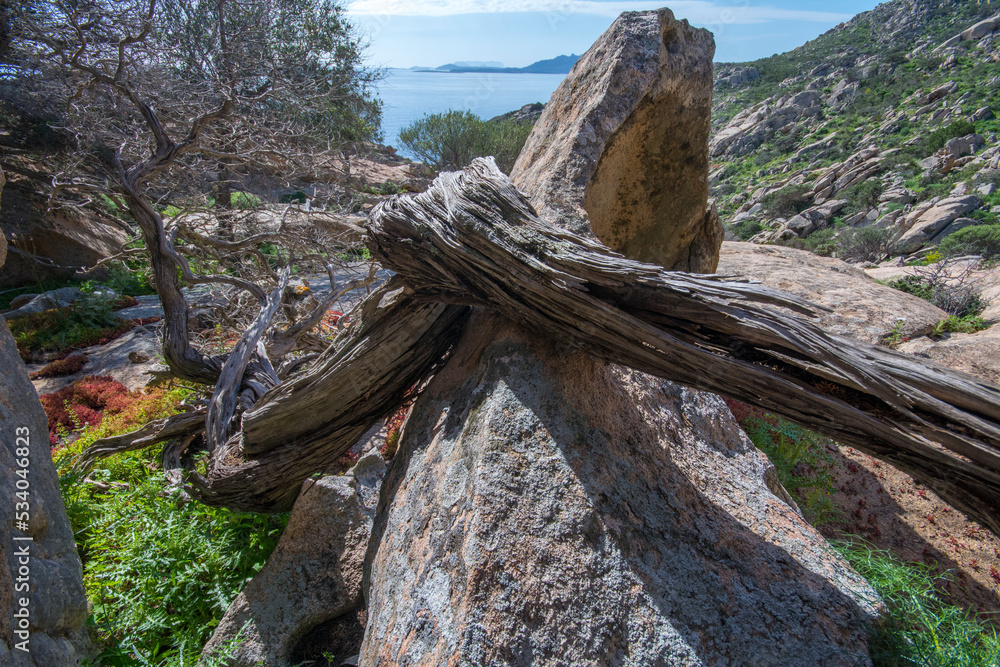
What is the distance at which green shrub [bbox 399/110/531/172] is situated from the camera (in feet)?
73.8

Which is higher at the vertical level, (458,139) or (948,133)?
(458,139)

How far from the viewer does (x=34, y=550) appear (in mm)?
2154

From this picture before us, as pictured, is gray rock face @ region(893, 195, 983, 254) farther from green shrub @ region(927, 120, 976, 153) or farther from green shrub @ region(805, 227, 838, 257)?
green shrub @ region(927, 120, 976, 153)

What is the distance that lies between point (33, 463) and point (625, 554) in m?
2.74

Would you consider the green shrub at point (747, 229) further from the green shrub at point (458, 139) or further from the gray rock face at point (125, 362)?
the gray rock face at point (125, 362)

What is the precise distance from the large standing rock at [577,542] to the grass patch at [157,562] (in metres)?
1.38

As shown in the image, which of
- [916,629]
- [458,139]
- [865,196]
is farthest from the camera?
[458,139]

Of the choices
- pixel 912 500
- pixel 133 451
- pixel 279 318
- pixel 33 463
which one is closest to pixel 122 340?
pixel 279 318

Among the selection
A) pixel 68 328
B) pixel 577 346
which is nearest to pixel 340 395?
pixel 577 346

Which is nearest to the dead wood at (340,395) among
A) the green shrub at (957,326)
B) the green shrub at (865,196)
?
the green shrub at (957,326)

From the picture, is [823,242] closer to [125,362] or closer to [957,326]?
[957,326]

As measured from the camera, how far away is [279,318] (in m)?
6.55

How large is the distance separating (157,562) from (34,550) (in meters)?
1.10

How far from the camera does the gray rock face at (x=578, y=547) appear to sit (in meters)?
1.73
